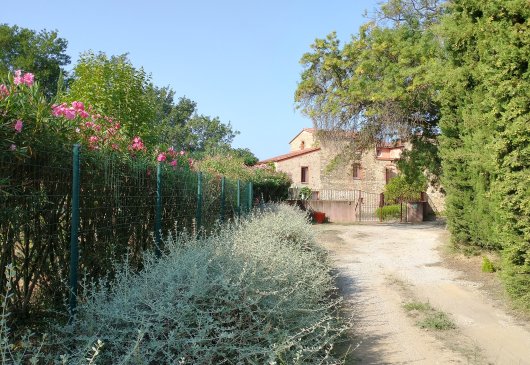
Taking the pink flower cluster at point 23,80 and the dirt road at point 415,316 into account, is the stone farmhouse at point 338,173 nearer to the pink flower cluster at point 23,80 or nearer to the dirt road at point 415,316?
the dirt road at point 415,316

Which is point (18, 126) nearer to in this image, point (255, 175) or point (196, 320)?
point (196, 320)

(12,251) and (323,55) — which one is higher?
(323,55)

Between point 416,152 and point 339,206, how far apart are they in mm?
8511

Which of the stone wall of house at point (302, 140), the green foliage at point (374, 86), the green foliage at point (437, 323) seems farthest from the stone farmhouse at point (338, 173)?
the green foliage at point (437, 323)

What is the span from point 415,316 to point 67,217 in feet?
15.2

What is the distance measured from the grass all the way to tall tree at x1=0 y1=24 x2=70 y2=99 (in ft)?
115

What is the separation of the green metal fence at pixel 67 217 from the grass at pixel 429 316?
3683 mm

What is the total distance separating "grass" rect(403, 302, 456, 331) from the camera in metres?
6.02

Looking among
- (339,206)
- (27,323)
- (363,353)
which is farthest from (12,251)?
(339,206)

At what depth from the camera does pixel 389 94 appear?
730 inches

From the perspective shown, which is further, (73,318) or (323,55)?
(323,55)

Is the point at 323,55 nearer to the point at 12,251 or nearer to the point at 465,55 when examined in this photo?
the point at 465,55

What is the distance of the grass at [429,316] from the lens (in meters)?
6.02

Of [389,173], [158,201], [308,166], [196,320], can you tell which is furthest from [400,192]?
[196,320]
